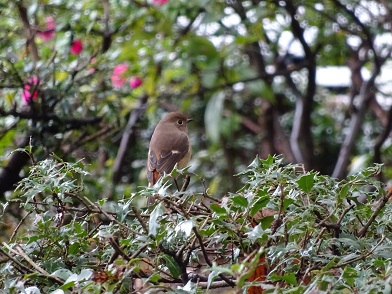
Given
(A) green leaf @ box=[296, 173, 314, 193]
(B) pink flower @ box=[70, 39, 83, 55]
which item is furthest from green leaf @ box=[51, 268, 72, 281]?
(B) pink flower @ box=[70, 39, 83, 55]

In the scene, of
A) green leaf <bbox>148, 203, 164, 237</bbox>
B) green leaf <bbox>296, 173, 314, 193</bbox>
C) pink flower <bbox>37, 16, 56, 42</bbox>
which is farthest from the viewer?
pink flower <bbox>37, 16, 56, 42</bbox>

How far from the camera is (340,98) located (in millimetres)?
6902

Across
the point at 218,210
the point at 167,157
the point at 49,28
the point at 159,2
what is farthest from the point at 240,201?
the point at 159,2

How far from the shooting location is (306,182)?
1.84 metres

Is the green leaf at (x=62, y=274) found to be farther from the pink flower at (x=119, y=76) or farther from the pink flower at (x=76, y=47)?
the pink flower at (x=119, y=76)

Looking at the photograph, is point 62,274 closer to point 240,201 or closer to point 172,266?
point 172,266

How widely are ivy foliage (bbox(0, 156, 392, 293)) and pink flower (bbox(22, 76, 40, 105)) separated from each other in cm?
185

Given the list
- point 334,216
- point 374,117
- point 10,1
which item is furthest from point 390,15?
point 334,216

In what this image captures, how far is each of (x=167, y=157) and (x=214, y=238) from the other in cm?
289

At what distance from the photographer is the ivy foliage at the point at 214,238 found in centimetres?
174

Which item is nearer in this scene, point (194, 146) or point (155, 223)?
point (155, 223)

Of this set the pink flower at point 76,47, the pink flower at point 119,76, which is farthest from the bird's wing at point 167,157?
the pink flower at point 76,47

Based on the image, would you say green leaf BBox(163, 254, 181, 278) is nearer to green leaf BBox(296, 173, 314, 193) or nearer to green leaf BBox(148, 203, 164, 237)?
green leaf BBox(148, 203, 164, 237)

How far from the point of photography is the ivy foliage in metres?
1.74
